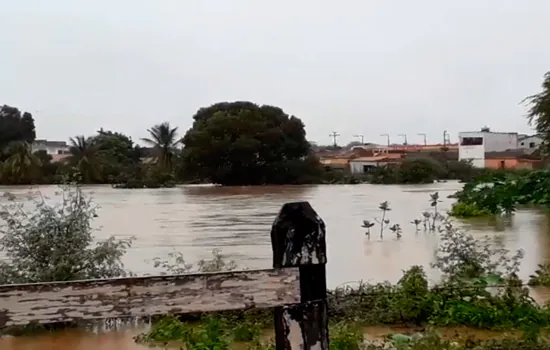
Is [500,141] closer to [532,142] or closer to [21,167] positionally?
[532,142]

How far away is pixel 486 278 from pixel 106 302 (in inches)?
169

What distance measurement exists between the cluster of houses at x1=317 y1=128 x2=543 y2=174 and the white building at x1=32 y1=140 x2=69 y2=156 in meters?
12.8

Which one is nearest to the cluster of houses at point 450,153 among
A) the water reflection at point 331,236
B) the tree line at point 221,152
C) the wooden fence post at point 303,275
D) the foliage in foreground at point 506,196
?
the tree line at point 221,152

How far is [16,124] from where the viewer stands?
116 ft

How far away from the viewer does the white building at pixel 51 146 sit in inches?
1348

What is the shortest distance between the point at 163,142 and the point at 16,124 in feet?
25.8

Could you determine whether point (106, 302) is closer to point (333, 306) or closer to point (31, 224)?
point (333, 306)

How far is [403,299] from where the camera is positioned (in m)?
5.03

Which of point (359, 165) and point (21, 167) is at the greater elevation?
point (21, 167)

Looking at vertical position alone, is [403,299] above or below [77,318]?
below

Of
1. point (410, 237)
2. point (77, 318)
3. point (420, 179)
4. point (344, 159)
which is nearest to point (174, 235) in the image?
point (410, 237)

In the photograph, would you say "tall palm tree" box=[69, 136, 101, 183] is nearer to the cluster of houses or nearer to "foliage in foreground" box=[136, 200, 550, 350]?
the cluster of houses

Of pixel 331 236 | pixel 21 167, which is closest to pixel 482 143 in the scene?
pixel 21 167

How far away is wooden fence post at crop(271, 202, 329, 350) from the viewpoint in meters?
1.62
